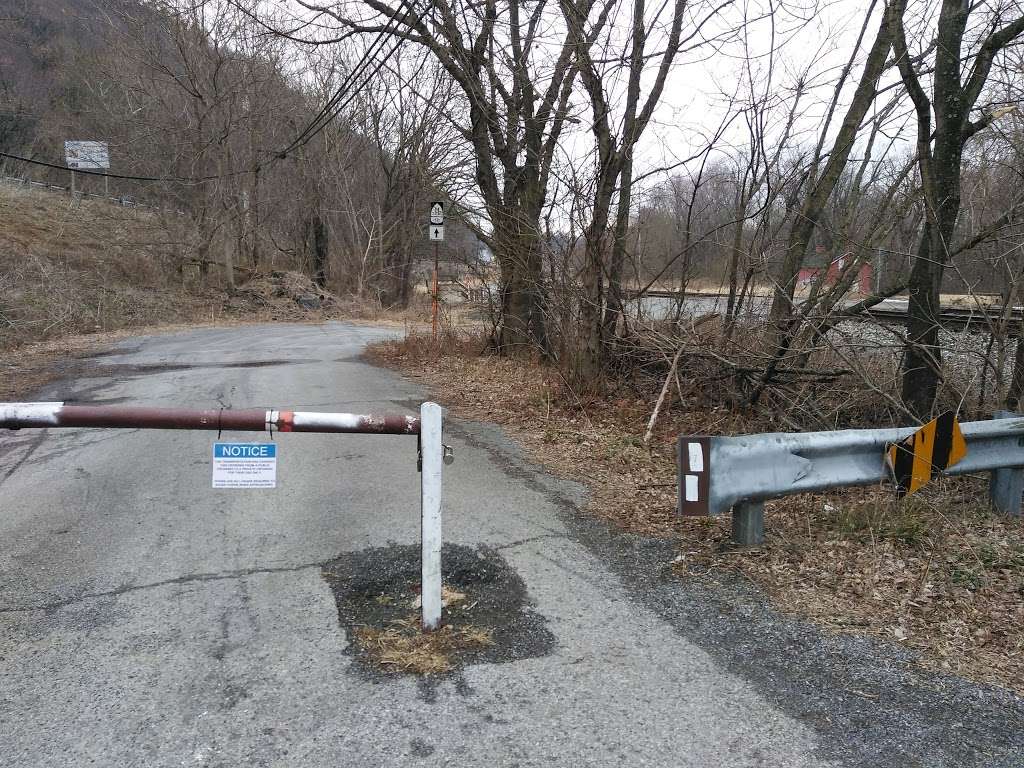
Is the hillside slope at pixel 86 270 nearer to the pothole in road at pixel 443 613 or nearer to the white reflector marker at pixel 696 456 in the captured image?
the pothole in road at pixel 443 613

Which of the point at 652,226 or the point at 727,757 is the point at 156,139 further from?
the point at 727,757

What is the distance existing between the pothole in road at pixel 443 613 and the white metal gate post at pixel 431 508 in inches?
5.1

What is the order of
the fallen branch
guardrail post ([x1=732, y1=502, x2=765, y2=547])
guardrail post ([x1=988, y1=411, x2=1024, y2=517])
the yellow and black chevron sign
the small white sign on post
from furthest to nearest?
the small white sign on post, the fallen branch, guardrail post ([x1=988, y1=411, x2=1024, y2=517]), the yellow and black chevron sign, guardrail post ([x1=732, y1=502, x2=765, y2=547])

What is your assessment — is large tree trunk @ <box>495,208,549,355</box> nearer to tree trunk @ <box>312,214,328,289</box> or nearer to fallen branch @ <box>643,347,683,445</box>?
fallen branch @ <box>643,347,683,445</box>

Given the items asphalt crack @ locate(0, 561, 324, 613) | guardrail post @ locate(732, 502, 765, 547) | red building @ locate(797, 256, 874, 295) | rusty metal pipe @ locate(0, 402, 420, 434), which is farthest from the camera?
red building @ locate(797, 256, 874, 295)

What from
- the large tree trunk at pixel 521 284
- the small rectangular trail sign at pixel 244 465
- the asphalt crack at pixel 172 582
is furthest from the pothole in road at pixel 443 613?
the large tree trunk at pixel 521 284

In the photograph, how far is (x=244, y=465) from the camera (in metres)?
3.57

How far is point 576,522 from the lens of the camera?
568 cm

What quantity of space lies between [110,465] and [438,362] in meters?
8.44

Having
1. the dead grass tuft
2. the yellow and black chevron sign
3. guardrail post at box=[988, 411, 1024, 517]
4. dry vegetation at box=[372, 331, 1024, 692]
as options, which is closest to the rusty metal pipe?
the dead grass tuft

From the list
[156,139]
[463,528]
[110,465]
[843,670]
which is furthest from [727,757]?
[156,139]

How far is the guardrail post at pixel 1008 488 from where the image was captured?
5.62 m

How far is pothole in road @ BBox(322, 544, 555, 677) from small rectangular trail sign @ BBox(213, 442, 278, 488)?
895 millimetres

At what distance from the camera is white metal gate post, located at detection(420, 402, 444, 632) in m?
3.60
